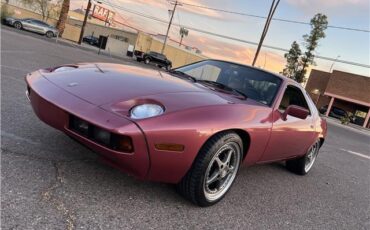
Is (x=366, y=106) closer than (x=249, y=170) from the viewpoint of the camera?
No

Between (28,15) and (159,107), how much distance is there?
63143mm

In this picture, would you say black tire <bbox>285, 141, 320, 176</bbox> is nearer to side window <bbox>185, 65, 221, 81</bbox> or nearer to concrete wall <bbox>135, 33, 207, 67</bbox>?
side window <bbox>185, 65, 221, 81</bbox>

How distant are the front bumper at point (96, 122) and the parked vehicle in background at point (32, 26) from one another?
103 ft

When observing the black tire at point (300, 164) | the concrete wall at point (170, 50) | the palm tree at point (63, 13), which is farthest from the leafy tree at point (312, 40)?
the black tire at point (300, 164)

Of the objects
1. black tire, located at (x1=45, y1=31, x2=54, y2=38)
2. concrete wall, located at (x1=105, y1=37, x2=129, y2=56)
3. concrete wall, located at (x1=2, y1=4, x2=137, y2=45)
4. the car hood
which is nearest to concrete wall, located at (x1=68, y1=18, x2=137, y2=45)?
concrete wall, located at (x1=2, y1=4, x2=137, y2=45)

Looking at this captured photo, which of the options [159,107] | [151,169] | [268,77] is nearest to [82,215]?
[151,169]

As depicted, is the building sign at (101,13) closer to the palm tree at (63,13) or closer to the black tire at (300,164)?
the palm tree at (63,13)

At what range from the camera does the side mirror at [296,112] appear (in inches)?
166

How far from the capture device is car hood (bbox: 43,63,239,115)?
3.12 m

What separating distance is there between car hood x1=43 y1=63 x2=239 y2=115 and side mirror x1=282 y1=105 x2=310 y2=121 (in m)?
0.86

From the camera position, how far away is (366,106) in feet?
151

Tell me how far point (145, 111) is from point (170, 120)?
0.20 meters

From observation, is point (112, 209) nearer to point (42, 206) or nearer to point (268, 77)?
point (42, 206)

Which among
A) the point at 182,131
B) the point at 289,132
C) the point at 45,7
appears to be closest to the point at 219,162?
the point at 182,131
